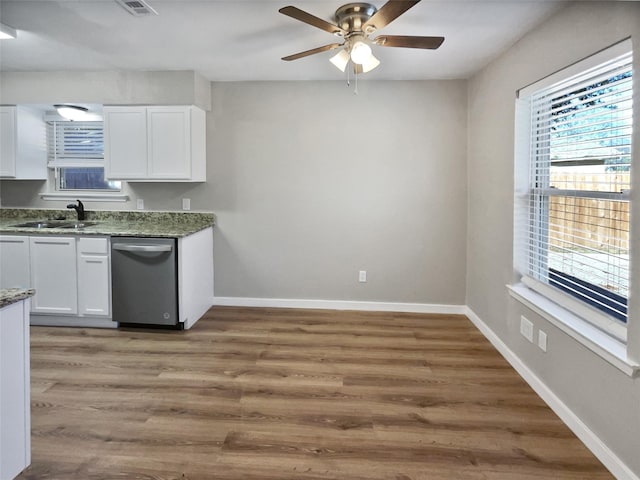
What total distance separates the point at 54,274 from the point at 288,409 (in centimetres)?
277

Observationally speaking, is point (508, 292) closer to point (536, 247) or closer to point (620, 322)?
point (536, 247)

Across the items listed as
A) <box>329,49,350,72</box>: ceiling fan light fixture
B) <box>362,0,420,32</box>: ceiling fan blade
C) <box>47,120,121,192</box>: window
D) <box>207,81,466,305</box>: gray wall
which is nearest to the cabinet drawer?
<box>47,120,121,192</box>: window

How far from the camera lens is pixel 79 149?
4.70 m

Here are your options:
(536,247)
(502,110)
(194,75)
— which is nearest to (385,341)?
(536,247)

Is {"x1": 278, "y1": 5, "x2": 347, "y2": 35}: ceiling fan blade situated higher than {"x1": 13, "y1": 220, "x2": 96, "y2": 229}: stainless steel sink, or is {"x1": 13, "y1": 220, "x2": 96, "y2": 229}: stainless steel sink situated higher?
{"x1": 278, "y1": 5, "x2": 347, "y2": 35}: ceiling fan blade

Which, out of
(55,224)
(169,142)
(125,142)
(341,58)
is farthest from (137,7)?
(55,224)

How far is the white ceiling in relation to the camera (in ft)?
8.61

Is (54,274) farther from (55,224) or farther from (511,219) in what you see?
(511,219)

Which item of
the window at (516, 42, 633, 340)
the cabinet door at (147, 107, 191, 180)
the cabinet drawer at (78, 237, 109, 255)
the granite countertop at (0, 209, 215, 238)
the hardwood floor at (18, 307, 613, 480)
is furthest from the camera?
the granite countertop at (0, 209, 215, 238)

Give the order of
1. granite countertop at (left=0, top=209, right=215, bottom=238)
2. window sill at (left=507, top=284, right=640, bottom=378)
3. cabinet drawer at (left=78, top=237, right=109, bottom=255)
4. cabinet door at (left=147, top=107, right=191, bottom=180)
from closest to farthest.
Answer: window sill at (left=507, top=284, right=640, bottom=378) → cabinet drawer at (left=78, top=237, right=109, bottom=255) → cabinet door at (left=147, top=107, right=191, bottom=180) → granite countertop at (left=0, top=209, right=215, bottom=238)

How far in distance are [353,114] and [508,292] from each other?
7.67 feet

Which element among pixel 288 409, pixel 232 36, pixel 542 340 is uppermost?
pixel 232 36

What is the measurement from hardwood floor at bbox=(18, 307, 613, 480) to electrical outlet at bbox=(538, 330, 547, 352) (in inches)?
12.1

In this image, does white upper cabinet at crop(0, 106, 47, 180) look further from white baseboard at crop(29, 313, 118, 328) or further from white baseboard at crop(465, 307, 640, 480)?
white baseboard at crop(465, 307, 640, 480)
